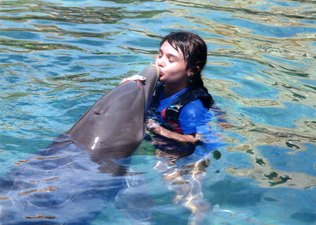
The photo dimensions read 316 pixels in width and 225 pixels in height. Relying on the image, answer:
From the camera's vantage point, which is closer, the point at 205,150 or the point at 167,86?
the point at 205,150

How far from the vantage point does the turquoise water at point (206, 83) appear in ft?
16.0

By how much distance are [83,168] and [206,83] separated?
309 centimetres

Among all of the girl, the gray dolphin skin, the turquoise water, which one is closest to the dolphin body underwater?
the gray dolphin skin

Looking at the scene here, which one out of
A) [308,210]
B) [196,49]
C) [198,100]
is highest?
[196,49]

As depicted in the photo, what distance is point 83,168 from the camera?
4.62 m

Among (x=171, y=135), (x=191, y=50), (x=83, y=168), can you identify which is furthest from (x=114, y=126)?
(x=191, y=50)

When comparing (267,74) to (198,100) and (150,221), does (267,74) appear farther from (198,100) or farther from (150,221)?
(150,221)

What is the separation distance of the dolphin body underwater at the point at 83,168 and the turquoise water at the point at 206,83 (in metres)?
0.20

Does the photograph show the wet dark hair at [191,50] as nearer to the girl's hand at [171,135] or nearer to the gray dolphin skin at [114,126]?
the girl's hand at [171,135]

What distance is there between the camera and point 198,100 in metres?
5.67

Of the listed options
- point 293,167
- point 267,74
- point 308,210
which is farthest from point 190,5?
point 308,210

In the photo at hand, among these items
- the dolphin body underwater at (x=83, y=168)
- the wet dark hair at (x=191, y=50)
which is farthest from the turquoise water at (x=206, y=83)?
the wet dark hair at (x=191, y=50)

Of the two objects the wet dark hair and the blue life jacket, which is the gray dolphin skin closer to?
the blue life jacket

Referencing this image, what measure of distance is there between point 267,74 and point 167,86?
2263 millimetres
